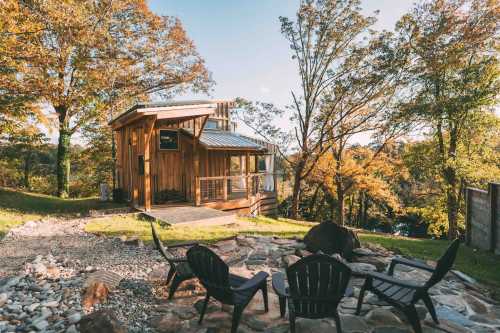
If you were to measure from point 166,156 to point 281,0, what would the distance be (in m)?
10.6

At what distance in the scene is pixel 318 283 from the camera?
282cm

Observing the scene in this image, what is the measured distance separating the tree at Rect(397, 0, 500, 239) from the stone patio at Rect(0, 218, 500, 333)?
1095 centimetres

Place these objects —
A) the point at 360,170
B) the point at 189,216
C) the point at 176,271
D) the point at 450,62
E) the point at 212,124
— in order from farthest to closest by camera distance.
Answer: the point at 360,170
the point at 212,124
the point at 450,62
the point at 189,216
the point at 176,271

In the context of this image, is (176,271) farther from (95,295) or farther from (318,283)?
(318,283)

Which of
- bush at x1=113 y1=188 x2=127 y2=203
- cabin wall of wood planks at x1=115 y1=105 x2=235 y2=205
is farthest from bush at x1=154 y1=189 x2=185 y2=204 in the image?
bush at x1=113 y1=188 x2=127 y2=203

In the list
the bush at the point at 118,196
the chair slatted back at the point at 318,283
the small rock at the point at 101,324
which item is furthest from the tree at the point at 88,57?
the chair slatted back at the point at 318,283

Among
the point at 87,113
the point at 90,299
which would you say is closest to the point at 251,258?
the point at 90,299

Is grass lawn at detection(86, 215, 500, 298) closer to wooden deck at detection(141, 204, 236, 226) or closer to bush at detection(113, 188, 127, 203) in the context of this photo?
wooden deck at detection(141, 204, 236, 226)

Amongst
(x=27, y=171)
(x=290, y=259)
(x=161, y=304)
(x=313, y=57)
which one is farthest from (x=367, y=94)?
(x=27, y=171)

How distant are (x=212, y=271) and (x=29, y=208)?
11782mm

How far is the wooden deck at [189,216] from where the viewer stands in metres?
9.02

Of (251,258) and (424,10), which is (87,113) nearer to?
(251,258)

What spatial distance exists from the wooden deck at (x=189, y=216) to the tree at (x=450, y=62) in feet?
34.2

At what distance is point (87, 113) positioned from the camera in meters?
15.3
